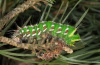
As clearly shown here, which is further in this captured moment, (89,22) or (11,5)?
(89,22)

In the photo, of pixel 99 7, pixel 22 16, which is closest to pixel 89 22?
pixel 99 7

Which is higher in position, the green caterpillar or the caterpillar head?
the green caterpillar

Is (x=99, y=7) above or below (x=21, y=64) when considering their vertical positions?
above

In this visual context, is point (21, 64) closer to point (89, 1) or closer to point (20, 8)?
point (20, 8)

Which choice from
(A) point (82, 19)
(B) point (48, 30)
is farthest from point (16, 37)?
(A) point (82, 19)

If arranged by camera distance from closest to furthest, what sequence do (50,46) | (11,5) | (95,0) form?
(50,46) → (11,5) → (95,0)

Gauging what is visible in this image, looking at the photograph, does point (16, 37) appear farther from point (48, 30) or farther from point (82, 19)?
point (82, 19)

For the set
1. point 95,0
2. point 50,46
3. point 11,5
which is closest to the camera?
point 50,46

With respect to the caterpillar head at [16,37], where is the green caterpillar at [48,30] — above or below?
above
